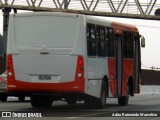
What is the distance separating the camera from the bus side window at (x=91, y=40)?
71.1ft

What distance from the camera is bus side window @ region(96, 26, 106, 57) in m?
22.7

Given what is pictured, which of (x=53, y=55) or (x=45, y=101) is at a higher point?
(x=53, y=55)

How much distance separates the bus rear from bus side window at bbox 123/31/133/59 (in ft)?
17.3

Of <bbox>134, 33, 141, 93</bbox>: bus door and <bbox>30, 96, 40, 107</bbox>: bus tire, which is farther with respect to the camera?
<bbox>134, 33, 141, 93</bbox>: bus door

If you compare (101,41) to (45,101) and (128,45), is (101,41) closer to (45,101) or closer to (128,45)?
(45,101)

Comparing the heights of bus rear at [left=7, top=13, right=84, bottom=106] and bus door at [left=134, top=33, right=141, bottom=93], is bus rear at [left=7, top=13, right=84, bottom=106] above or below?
above

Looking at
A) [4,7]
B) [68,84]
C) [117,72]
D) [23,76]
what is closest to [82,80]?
[68,84]

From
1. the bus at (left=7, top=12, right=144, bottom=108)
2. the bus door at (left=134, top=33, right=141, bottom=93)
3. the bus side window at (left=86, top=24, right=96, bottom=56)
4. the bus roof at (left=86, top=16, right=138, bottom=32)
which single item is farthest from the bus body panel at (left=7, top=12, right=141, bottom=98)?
the bus door at (left=134, top=33, right=141, bottom=93)

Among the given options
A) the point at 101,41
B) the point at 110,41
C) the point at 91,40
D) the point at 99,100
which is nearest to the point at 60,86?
the point at 91,40

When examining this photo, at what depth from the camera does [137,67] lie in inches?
1110

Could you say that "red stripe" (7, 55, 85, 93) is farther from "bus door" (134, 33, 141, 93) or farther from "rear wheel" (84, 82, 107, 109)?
"bus door" (134, 33, 141, 93)

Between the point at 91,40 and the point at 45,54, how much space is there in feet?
6.19

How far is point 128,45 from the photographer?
2647 cm

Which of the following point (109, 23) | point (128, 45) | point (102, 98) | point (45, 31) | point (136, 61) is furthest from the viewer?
point (136, 61)
